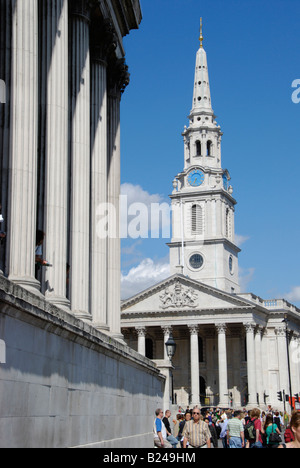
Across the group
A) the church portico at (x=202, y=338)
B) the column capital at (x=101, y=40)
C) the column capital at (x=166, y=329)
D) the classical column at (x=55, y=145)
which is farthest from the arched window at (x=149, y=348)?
the classical column at (x=55, y=145)

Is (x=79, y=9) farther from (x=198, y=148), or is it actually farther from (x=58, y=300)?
(x=198, y=148)

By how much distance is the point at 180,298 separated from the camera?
8450 cm

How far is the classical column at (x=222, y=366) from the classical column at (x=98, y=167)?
199ft

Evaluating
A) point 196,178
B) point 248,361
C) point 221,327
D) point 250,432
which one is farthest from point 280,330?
point 250,432

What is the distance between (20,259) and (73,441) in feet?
11.0

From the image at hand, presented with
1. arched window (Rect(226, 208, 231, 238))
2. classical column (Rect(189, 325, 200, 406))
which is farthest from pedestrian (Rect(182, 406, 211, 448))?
arched window (Rect(226, 208, 231, 238))

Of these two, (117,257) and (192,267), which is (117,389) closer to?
(117,257)

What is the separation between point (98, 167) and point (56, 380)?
28.4 feet

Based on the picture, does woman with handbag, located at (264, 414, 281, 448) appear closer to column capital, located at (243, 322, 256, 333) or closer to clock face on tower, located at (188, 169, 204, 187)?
column capital, located at (243, 322, 256, 333)

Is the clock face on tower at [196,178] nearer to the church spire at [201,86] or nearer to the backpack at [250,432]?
the church spire at [201,86]

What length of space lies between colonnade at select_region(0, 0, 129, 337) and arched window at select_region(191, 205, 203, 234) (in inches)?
2943
